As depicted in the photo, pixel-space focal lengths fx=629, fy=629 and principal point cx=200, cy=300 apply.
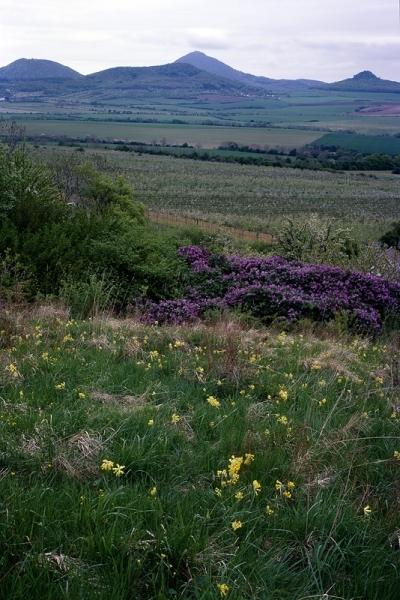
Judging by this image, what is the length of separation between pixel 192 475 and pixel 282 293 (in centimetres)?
685

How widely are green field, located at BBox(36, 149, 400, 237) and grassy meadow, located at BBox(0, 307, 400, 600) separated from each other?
114 feet

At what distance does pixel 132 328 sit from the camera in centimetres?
699

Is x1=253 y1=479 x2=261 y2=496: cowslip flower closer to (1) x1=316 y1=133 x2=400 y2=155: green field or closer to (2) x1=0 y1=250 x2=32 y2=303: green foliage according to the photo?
(2) x1=0 y1=250 x2=32 y2=303: green foliage

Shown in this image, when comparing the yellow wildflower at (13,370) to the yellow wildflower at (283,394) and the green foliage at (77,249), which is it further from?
the green foliage at (77,249)

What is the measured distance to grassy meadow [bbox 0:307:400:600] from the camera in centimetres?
283

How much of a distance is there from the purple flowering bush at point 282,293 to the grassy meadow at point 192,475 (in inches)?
151


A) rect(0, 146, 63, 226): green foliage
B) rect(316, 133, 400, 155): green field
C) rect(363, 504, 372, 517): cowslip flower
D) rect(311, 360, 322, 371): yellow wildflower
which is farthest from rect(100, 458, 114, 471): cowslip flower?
rect(316, 133, 400, 155): green field

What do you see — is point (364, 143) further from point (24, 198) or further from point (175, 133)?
point (24, 198)

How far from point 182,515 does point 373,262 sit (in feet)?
39.4

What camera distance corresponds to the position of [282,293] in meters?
10.4

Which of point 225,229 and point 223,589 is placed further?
point 225,229

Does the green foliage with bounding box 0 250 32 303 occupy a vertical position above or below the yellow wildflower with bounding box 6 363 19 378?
below

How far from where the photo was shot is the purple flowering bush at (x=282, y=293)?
32.8 ft

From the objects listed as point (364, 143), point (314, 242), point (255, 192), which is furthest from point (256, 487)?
point (364, 143)
